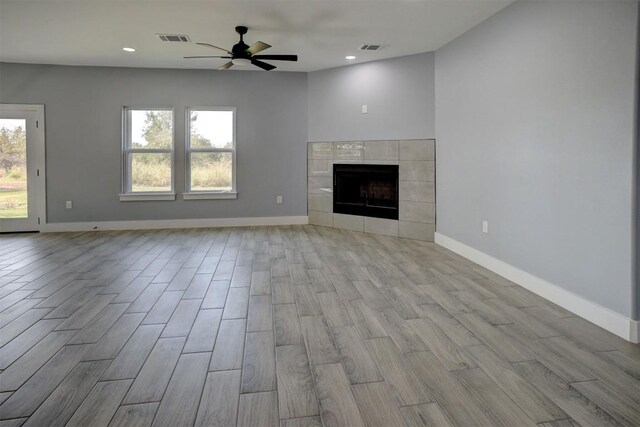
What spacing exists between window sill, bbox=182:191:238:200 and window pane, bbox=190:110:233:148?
820mm

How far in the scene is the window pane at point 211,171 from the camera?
6797 mm

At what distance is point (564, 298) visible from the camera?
3.02m

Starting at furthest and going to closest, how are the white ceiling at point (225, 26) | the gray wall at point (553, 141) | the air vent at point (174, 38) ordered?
the air vent at point (174, 38), the white ceiling at point (225, 26), the gray wall at point (553, 141)

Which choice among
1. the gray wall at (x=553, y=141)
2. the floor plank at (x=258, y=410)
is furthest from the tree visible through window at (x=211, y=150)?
the floor plank at (x=258, y=410)

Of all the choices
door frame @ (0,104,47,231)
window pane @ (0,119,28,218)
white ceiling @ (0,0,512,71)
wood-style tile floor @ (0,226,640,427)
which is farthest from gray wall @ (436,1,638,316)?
window pane @ (0,119,28,218)

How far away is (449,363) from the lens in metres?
2.15

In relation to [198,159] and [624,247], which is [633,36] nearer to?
[624,247]

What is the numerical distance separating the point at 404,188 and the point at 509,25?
8.45 ft

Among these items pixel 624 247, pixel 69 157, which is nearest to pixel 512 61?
pixel 624 247

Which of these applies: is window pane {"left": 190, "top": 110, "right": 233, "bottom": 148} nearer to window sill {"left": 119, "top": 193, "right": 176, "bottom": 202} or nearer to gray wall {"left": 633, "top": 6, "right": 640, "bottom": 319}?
window sill {"left": 119, "top": 193, "right": 176, "bottom": 202}

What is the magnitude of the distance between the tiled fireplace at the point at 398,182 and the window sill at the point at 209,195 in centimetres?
137

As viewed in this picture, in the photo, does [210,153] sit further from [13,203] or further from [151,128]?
[13,203]

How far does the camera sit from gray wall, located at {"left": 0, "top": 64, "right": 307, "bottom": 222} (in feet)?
20.8

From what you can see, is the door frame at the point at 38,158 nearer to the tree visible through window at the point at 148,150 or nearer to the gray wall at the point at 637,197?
the tree visible through window at the point at 148,150
